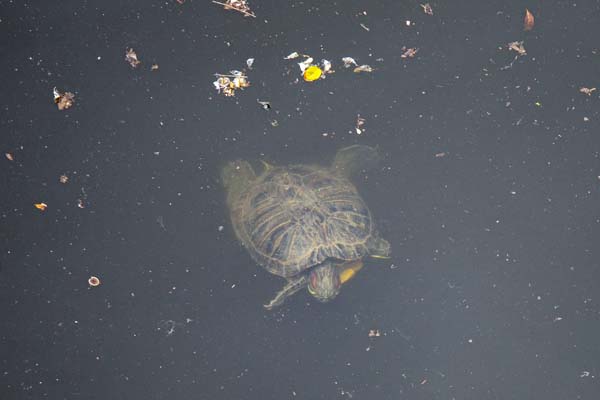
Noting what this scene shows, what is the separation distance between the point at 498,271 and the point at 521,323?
392mm

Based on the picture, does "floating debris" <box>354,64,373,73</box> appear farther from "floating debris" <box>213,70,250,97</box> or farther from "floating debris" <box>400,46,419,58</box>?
"floating debris" <box>213,70,250,97</box>

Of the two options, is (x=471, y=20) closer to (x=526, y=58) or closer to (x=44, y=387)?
(x=526, y=58)

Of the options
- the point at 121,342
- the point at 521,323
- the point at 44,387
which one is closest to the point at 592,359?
the point at 521,323

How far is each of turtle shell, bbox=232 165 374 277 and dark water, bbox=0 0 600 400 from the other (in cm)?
14

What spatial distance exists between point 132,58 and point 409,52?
176 cm

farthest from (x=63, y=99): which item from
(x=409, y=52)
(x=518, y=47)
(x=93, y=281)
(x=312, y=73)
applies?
(x=518, y=47)

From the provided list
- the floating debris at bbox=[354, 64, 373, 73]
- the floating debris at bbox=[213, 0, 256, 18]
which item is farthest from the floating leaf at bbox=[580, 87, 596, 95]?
the floating debris at bbox=[213, 0, 256, 18]

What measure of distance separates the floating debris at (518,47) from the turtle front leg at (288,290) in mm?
2103

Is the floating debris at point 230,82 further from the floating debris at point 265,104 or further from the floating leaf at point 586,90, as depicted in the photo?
the floating leaf at point 586,90

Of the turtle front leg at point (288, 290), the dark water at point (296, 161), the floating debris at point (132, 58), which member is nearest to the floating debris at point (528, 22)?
the dark water at point (296, 161)

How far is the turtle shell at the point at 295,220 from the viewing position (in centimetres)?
303

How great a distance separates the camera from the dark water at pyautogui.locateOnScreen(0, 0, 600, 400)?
272 centimetres

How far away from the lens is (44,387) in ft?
8.87

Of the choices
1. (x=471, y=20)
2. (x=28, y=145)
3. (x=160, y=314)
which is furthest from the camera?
(x=471, y=20)
